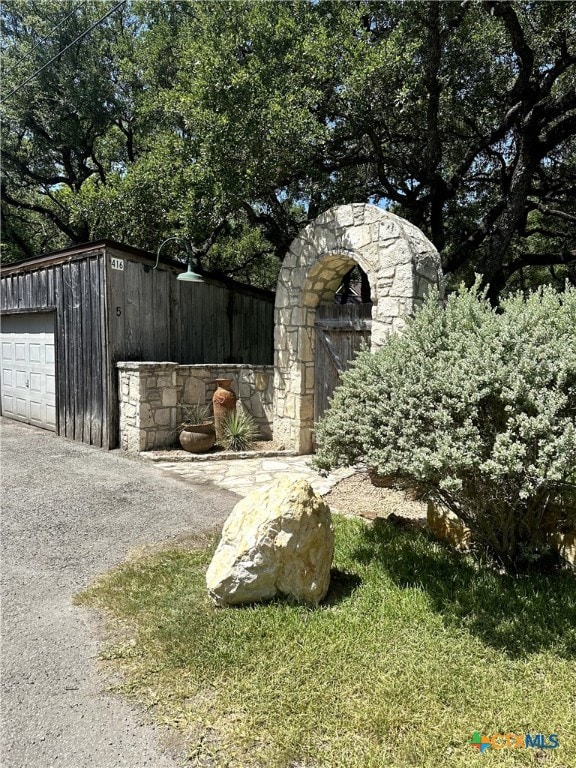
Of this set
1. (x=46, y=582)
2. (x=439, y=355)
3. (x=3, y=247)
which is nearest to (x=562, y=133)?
(x=439, y=355)

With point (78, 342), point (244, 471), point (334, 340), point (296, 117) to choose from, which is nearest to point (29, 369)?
point (78, 342)

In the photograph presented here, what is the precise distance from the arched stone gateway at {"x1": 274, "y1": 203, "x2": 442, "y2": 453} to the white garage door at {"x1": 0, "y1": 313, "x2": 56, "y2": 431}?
443 cm

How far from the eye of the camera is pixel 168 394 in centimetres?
747

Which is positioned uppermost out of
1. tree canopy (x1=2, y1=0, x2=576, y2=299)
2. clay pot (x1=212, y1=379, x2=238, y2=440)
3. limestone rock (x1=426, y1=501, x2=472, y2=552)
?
tree canopy (x1=2, y1=0, x2=576, y2=299)

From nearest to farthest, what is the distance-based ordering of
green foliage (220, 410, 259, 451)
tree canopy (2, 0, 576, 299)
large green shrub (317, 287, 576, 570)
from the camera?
large green shrub (317, 287, 576, 570)
tree canopy (2, 0, 576, 299)
green foliage (220, 410, 259, 451)

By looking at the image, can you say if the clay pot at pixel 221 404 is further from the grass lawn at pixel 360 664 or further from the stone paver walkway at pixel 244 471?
the grass lawn at pixel 360 664

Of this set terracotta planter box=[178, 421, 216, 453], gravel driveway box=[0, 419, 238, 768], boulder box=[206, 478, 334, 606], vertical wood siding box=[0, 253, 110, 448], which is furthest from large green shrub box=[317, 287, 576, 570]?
vertical wood siding box=[0, 253, 110, 448]

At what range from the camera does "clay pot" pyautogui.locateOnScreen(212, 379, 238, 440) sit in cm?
756

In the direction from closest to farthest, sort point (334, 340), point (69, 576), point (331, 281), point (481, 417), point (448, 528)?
1. point (481, 417)
2. point (69, 576)
3. point (448, 528)
4. point (334, 340)
5. point (331, 281)

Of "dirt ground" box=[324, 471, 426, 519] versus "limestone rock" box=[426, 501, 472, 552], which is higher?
"limestone rock" box=[426, 501, 472, 552]

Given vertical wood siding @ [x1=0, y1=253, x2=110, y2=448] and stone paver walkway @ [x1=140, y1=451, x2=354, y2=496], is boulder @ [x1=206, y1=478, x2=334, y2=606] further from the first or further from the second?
vertical wood siding @ [x1=0, y1=253, x2=110, y2=448]

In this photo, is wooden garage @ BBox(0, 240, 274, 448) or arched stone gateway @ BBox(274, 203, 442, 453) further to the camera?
wooden garage @ BBox(0, 240, 274, 448)
